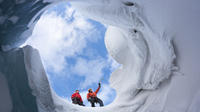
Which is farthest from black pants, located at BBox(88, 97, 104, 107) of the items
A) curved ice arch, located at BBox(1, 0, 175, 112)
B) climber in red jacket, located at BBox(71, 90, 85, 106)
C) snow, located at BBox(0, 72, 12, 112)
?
snow, located at BBox(0, 72, 12, 112)

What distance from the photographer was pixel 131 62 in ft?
12.5

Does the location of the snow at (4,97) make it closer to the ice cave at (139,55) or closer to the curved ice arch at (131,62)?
the ice cave at (139,55)

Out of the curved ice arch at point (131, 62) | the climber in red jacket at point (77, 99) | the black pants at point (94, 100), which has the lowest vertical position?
the black pants at point (94, 100)

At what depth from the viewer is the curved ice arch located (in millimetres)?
2197

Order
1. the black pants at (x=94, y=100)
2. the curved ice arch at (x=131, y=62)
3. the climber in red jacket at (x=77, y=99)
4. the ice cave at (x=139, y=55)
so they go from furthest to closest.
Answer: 1. the black pants at (x=94, y=100)
2. the climber in red jacket at (x=77, y=99)
3. the curved ice arch at (x=131, y=62)
4. the ice cave at (x=139, y=55)

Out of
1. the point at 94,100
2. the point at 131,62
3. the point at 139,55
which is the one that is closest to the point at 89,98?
the point at 94,100

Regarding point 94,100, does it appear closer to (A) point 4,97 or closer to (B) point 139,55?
(B) point 139,55

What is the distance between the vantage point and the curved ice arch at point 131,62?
2.20 m

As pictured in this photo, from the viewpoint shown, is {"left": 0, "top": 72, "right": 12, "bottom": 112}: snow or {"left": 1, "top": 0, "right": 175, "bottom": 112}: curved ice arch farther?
{"left": 1, "top": 0, "right": 175, "bottom": 112}: curved ice arch

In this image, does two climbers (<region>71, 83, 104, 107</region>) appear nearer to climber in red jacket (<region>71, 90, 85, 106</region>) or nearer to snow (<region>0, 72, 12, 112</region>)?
climber in red jacket (<region>71, 90, 85, 106</region>)

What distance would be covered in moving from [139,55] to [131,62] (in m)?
0.70

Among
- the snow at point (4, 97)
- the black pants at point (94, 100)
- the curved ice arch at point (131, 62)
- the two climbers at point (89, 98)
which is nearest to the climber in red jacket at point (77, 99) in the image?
the two climbers at point (89, 98)

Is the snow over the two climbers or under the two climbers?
over

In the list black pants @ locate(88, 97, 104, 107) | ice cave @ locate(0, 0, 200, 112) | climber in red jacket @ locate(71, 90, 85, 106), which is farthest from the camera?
black pants @ locate(88, 97, 104, 107)
